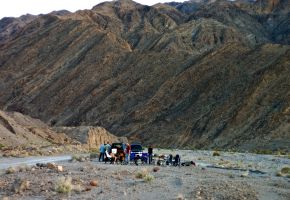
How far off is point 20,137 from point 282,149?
26.2 metres

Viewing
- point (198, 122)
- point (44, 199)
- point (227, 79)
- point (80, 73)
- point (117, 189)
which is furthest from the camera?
point (80, 73)

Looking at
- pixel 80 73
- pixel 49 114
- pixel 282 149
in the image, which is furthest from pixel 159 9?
pixel 282 149

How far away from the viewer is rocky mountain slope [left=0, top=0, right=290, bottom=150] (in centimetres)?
7119

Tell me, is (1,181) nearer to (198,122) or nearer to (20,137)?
(20,137)

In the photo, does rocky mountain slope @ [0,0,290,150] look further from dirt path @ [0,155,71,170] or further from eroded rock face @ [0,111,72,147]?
dirt path @ [0,155,71,170]

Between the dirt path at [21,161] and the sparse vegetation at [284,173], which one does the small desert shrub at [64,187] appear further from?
the dirt path at [21,161]

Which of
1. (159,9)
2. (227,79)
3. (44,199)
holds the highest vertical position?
(159,9)

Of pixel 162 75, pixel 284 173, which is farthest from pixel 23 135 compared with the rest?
pixel 162 75

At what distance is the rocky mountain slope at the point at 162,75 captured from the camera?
71.2 m

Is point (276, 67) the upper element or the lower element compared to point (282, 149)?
upper

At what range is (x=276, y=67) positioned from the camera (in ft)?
248

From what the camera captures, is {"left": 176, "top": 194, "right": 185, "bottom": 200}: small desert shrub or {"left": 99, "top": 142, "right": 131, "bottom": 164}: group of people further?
{"left": 99, "top": 142, "right": 131, "bottom": 164}: group of people

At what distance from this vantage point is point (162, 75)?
92.8 m

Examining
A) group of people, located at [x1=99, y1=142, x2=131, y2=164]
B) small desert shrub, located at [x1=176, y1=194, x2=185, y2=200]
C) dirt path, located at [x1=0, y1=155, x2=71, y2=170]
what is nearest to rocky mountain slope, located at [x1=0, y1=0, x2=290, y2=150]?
dirt path, located at [x1=0, y1=155, x2=71, y2=170]
